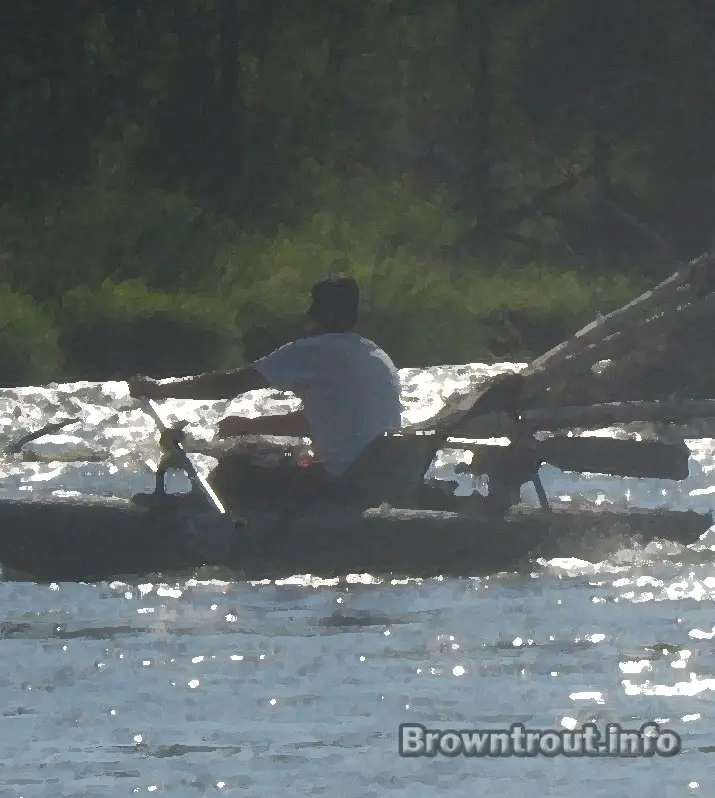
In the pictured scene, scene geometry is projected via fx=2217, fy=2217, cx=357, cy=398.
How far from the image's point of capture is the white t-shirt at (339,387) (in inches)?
487

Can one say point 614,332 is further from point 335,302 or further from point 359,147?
point 359,147

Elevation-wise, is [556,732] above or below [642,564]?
below

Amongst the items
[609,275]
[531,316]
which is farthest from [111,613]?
[609,275]

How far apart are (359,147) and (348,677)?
29.8 metres

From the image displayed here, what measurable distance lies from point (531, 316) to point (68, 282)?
6395 mm

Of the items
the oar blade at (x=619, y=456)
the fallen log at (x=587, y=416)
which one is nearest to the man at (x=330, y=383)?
the oar blade at (x=619, y=456)

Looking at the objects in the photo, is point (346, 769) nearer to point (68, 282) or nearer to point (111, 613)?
point (111, 613)

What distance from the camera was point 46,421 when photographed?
22.8 metres

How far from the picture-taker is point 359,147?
39.6 m

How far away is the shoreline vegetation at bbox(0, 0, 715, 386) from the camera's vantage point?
31.8m

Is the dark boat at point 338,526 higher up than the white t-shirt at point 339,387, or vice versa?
the white t-shirt at point 339,387

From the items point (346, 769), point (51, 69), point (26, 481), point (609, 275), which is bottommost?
point (346, 769)

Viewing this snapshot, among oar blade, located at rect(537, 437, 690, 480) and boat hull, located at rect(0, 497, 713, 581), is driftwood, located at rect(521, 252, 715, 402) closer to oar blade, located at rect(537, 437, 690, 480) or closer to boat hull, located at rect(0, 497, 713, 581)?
oar blade, located at rect(537, 437, 690, 480)

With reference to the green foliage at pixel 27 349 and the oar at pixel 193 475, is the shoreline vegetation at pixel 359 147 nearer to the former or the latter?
the green foliage at pixel 27 349
